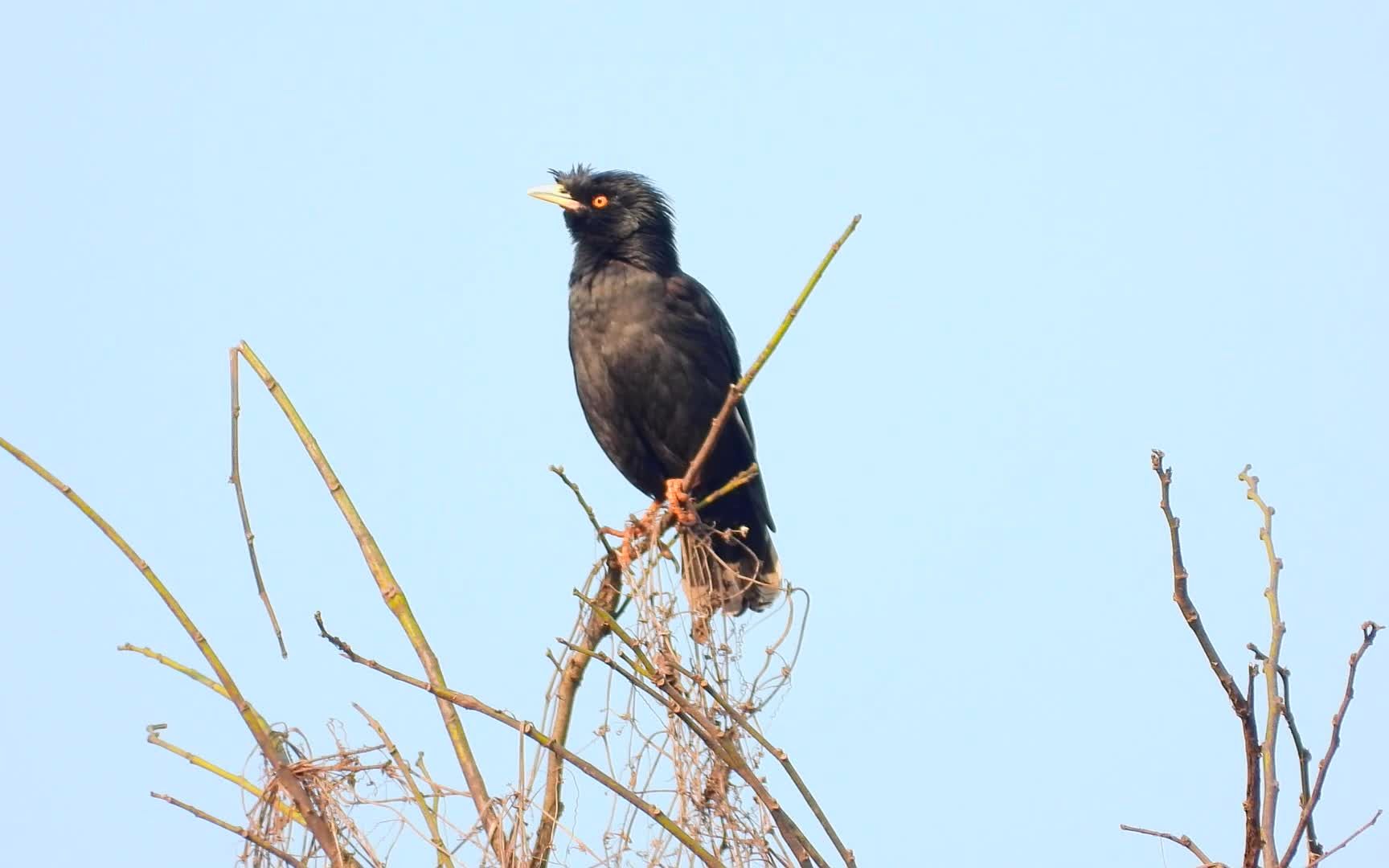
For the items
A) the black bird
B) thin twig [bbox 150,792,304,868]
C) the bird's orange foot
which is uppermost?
the black bird

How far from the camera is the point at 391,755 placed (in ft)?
10.2

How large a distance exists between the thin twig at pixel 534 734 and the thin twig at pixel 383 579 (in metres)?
0.30

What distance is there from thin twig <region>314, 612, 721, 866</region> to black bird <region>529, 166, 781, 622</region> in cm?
356

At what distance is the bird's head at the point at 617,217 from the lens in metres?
7.23

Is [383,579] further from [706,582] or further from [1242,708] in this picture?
[1242,708]

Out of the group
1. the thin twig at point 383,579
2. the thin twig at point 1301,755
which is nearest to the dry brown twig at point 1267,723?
the thin twig at point 1301,755

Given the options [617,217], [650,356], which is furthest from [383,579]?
[617,217]

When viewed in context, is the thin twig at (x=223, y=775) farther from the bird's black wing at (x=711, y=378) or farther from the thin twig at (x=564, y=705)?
the bird's black wing at (x=711, y=378)

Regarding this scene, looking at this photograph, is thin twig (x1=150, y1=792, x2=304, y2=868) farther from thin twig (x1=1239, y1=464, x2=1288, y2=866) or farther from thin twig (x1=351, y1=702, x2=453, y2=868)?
thin twig (x1=1239, y1=464, x2=1288, y2=866)

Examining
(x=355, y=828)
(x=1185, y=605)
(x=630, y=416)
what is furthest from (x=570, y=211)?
(x=1185, y=605)

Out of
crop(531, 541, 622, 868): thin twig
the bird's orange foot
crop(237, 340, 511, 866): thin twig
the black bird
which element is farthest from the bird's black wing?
crop(237, 340, 511, 866): thin twig

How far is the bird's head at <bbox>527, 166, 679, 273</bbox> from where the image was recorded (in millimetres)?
7234

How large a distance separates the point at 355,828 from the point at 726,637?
0.92m

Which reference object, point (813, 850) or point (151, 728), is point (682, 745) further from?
point (151, 728)
